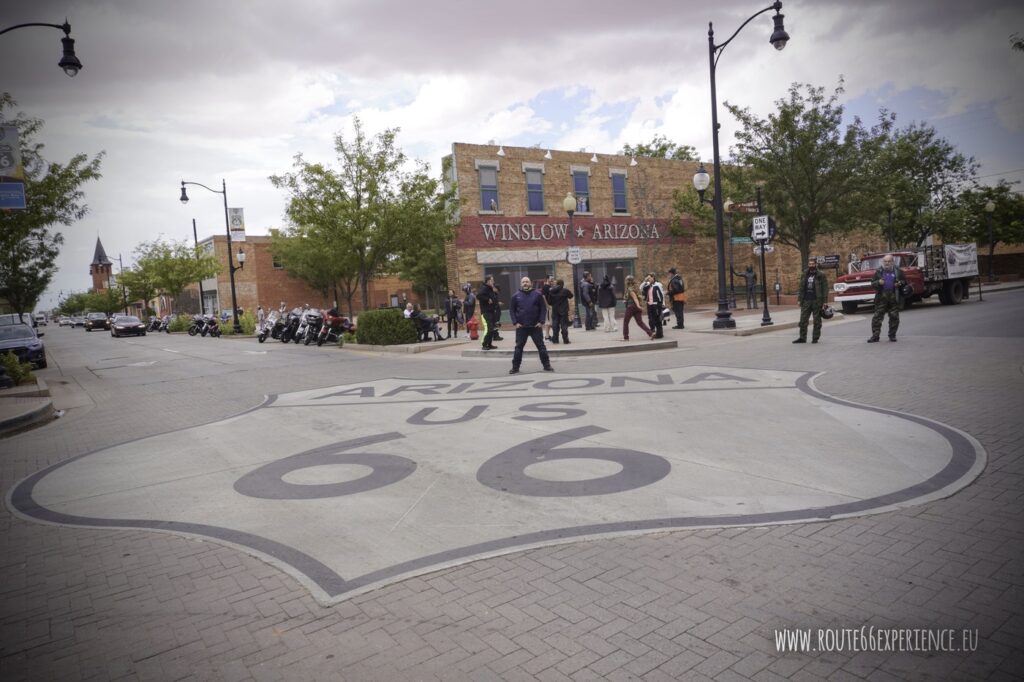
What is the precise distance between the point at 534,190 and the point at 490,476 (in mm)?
24898

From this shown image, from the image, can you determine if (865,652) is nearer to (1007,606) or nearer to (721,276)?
(1007,606)

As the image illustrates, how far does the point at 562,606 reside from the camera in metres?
3.23

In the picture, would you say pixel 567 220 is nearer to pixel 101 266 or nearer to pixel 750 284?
pixel 750 284

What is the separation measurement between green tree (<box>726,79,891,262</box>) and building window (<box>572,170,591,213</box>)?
6969 millimetres

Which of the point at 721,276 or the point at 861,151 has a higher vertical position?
the point at 861,151

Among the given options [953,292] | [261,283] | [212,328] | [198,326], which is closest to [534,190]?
[953,292]

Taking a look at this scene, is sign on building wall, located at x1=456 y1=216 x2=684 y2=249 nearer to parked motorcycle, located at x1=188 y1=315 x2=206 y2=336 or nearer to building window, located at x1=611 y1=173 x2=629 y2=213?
building window, located at x1=611 y1=173 x2=629 y2=213

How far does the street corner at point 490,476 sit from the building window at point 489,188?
782 inches

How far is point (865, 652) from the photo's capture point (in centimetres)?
273

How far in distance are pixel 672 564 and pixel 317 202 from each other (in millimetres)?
21363

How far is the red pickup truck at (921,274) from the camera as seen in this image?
866 inches

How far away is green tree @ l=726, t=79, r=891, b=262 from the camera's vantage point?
A: 2536cm

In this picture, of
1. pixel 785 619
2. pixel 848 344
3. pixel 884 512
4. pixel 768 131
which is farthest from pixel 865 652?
pixel 768 131

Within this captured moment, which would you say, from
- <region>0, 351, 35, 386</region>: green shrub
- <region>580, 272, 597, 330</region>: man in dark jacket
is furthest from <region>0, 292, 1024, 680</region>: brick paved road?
<region>580, 272, 597, 330</region>: man in dark jacket
